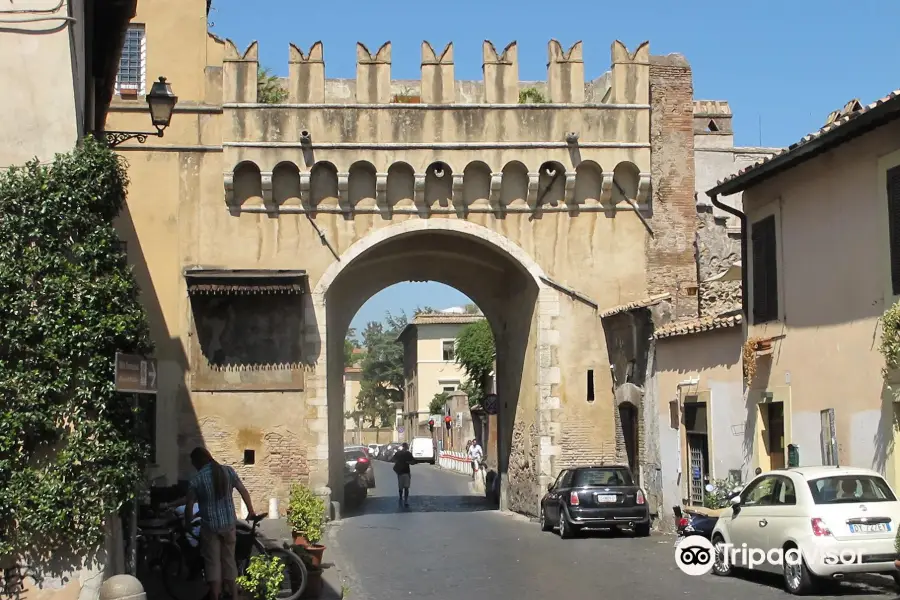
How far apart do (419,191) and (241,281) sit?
4123 mm

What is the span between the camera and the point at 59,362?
9.94 m

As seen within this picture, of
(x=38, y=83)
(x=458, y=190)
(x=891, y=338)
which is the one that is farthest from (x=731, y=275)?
(x=38, y=83)

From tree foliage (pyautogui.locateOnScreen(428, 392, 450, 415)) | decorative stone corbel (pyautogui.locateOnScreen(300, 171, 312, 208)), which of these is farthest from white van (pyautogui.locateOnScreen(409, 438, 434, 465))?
decorative stone corbel (pyautogui.locateOnScreen(300, 171, 312, 208))

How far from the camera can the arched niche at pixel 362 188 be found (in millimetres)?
24656

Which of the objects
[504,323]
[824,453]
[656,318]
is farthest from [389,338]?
[824,453]

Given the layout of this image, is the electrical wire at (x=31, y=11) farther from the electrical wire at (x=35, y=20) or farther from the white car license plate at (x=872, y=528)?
the white car license plate at (x=872, y=528)

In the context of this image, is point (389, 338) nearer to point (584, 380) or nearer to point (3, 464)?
point (584, 380)

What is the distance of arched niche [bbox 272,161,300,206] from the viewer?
2448 centimetres

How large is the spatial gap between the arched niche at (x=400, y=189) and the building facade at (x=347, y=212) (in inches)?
1.3

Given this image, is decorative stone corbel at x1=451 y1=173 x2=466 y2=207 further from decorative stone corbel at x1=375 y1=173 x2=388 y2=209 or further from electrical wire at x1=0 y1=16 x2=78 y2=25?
electrical wire at x1=0 y1=16 x2=78 y2=25

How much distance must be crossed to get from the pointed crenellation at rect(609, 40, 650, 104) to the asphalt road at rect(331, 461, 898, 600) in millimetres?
9124

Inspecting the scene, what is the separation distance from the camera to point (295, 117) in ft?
79.5

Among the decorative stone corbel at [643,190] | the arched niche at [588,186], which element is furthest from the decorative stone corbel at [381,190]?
the decorative stone corbel at [643,190]

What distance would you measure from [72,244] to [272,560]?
3345mm
